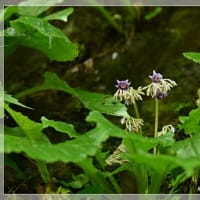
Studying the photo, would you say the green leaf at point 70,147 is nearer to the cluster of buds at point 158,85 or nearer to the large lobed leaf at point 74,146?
the large lobed leaf at point 74,146

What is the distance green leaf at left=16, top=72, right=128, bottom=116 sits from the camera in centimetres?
136

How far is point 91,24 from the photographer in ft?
7.46

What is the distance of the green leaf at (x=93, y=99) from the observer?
1364mm

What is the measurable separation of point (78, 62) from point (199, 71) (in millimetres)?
506

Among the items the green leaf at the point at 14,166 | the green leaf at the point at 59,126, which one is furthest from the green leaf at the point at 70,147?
the green leaf at the point at 14,166

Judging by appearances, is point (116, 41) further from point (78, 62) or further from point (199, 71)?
point (199, 71)

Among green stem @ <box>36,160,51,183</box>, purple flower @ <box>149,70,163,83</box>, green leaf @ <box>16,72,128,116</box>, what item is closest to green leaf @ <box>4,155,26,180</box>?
green stem @ <box>36,160,51,183</box>

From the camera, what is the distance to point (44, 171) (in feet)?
4.28

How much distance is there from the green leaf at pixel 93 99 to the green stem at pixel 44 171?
22 cm

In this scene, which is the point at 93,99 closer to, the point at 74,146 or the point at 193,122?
the point at 193,122

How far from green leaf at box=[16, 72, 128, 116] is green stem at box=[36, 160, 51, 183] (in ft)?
0.74

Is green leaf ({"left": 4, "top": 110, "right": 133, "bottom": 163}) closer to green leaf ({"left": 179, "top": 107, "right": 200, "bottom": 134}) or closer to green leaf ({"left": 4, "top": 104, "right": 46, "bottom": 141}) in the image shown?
green leaf ({"left": 4, "top": 104, "right": 46, "bottom": 141})

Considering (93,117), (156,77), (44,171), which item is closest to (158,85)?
(156,77)

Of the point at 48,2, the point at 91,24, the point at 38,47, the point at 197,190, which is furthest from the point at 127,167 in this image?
the point at 91,24
